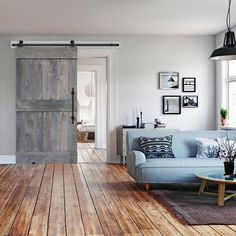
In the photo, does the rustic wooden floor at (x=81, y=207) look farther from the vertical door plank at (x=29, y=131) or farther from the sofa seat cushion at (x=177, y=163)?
the vertical door plank at (x=29, y=131)

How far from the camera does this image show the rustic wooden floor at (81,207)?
3920mm

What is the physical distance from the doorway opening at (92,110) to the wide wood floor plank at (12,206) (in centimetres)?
301

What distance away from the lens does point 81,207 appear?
4.79m

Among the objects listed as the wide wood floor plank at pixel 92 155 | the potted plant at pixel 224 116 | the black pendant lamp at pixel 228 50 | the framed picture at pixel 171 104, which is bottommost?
the wide wood floor plank at pixel 92 155

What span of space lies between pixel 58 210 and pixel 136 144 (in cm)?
201

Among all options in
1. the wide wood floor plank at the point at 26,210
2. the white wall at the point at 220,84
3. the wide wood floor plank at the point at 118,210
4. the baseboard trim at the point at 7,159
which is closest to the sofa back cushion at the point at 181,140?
the wide wood floor plank at the point at 118,210

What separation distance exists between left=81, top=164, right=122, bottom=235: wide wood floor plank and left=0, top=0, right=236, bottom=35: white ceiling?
2534 millimetres

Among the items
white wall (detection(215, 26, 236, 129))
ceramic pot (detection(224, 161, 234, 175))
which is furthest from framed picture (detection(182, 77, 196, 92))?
ceramic pot (detection(224, 161, 234, 175))

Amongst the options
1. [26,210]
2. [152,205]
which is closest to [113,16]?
[152,205]

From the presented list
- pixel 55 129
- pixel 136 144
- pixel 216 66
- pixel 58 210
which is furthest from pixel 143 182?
pixel 216 66

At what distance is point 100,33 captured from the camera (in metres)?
8.53

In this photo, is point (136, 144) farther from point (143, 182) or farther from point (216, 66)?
point (216, 66)

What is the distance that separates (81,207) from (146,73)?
450 centimetres

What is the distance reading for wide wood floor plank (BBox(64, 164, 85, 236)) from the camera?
390 cm
